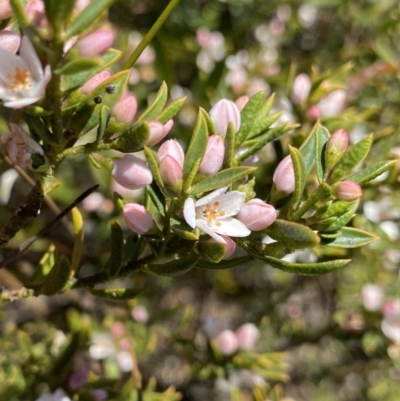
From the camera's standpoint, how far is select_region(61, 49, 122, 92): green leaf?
1.51ft

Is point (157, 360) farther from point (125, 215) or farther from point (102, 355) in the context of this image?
point (125, 215)

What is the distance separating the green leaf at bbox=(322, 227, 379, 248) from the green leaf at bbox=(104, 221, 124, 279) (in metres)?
0.26

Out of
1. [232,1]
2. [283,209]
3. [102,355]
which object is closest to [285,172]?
[283,209]

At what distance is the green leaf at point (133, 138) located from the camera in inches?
21.4

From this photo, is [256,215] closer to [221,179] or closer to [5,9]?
[221,179]

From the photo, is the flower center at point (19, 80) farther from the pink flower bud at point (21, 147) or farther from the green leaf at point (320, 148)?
the green leaf at point (320, 148)

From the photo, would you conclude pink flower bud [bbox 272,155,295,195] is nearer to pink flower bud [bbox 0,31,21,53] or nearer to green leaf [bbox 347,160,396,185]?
green leaf [bbox 347,160,396,185]

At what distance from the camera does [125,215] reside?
654 millimetres

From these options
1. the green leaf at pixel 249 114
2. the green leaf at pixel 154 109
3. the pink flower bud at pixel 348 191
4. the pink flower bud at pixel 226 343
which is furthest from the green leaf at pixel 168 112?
the pink flower bud at pixel 226 343

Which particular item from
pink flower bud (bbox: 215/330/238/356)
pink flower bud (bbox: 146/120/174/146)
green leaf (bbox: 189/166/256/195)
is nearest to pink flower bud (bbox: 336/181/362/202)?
green leaf (bbox: 189/166/256/195)

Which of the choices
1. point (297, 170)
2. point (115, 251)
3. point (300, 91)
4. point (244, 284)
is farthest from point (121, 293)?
point (244, 284)

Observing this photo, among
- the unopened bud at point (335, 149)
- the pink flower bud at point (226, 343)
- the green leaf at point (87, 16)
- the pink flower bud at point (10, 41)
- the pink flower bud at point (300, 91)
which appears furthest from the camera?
the pink flower bud at point (226, 343)

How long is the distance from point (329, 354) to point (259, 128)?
72.5 inches

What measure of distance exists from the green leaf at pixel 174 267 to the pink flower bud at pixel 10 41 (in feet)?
1.00
